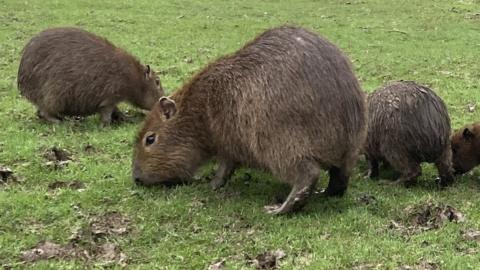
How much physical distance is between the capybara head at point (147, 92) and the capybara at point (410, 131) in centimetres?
360

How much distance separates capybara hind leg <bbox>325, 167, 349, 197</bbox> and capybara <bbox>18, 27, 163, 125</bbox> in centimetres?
386

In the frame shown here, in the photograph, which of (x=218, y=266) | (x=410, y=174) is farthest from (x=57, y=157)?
(x=410, y=174)

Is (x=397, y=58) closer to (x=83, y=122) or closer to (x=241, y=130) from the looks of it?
(x=83, y=122)

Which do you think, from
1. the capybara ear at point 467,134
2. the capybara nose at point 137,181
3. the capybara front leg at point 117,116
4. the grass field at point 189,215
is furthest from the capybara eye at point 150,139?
the capybara ear at point 467,134

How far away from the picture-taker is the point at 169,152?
6754 millimetres

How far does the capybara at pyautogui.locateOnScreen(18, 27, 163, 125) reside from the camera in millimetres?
9180

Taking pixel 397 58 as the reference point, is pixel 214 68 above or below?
above

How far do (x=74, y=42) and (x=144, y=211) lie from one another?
392 cm

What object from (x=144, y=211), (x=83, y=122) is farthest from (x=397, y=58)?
(x=144, y=211)

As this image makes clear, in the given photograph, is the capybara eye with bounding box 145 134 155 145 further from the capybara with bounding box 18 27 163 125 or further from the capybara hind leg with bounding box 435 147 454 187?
the capybara hind leg with bounding box 435 147 454 187

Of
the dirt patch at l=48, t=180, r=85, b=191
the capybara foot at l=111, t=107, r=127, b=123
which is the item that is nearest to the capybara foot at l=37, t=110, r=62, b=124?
the capybara foot at l=111, t=107, r=127, b=123

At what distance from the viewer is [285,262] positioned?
508cm

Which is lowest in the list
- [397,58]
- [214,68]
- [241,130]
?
[397,58]

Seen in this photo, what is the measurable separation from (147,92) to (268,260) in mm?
5146
